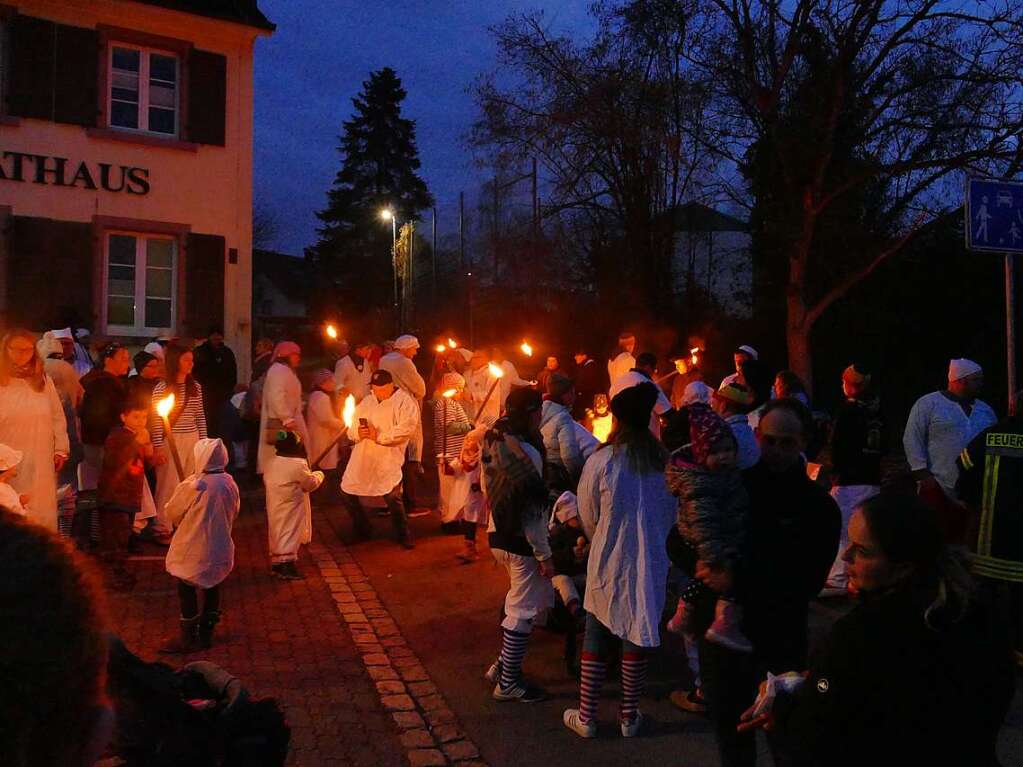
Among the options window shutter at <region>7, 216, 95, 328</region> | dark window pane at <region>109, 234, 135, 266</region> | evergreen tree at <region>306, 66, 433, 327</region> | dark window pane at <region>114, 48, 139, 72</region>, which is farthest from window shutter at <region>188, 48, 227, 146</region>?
evergreen tree at <region>306, 66, 433, 327</region>

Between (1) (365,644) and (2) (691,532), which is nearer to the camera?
(2) (691,532)

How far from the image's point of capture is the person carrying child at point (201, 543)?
6477 millimetres

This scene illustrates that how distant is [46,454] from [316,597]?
255 centimetres

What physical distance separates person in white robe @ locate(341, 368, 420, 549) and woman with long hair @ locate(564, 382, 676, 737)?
15.8ft

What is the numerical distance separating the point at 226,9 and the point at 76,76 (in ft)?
9.95

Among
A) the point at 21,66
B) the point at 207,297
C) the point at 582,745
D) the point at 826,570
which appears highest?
the point at 21,66

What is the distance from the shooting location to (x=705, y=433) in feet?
13.4

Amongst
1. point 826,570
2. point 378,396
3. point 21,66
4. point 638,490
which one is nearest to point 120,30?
point 21,66

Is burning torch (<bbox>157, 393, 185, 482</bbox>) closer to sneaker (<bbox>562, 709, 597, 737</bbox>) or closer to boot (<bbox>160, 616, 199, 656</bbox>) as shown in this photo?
boot (<bbox>160, 616, 199, 656</bbox>)

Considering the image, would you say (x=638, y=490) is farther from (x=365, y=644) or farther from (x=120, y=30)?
(x=120, y=30)

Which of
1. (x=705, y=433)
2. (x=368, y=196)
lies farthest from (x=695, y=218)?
(x=368, y=196)

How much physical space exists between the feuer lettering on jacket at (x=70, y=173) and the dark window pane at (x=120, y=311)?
1.91m

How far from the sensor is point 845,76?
637 inches

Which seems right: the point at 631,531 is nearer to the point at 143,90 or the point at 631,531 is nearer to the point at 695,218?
the point at 143,90
